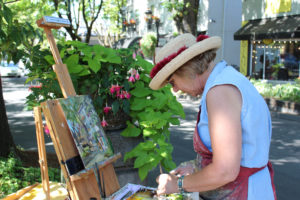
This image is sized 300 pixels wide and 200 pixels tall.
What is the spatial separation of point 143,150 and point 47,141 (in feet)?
17.0

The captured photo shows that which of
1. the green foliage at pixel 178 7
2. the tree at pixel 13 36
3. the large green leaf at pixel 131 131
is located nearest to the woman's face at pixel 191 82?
the large green leaf at pixel 131 131

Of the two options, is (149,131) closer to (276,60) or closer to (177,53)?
(177,53)

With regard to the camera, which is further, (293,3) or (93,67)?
(293,3)

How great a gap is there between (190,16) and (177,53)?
478 inches

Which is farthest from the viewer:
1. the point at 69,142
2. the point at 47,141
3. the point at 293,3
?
the point at 293,3

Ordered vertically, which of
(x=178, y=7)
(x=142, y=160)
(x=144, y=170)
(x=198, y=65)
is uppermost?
(x=178, y=7)

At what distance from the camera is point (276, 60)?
1658cm

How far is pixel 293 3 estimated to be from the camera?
1440 cm

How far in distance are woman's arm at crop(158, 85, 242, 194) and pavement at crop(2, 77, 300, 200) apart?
344 centimetres

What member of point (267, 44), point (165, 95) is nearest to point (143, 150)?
point (165, 95)

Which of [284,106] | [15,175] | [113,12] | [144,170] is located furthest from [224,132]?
[113,12]

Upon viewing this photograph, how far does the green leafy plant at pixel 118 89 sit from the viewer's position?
2814 mm

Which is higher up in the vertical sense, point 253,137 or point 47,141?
point 253,137

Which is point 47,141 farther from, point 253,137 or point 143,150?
point 253,137
